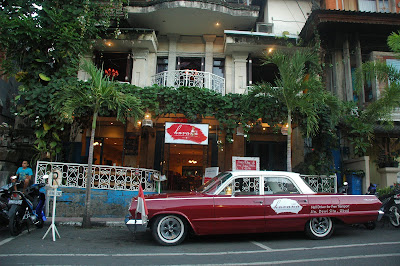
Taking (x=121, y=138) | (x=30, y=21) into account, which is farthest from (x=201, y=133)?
(x=30, y=21)

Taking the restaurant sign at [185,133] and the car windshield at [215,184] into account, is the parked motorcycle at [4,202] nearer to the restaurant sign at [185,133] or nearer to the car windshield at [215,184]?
the car windshield at [215,184]

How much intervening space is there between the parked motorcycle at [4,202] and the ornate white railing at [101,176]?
2.24 metres

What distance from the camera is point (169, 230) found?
18.7 feet

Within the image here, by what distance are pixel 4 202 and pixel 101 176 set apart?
336cm

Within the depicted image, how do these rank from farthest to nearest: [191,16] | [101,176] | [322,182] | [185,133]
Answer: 1. [191,16]
2. [185,133]
3. [322,182]
4. [101,176]

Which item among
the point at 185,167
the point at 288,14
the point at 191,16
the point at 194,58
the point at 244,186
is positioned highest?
the point at 288,14

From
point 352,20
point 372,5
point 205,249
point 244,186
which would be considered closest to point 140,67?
point 244,186

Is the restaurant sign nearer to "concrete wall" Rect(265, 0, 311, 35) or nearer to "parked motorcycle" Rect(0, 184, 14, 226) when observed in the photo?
"parked motorcycle" Rect(0, 184, 14, 226)

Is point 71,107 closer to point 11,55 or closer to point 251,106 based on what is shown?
point 11,55

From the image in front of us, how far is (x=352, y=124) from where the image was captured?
416 inches

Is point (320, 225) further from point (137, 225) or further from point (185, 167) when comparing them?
point (185, 167)

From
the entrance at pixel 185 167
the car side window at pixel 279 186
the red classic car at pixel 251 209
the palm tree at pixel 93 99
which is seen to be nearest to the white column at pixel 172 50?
the entrance at pixel 185 167

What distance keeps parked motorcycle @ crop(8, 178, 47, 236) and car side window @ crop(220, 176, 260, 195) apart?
4723 millimetres

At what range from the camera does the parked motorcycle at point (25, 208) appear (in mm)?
6307
